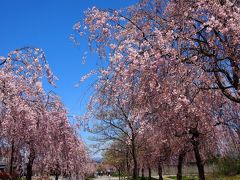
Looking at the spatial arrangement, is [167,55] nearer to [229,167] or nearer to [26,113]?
[26,113]

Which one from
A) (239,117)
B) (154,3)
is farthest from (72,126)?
(154,3)

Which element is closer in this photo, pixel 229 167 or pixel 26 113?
pixel 26 113

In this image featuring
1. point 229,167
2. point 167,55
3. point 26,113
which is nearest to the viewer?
point 167,55

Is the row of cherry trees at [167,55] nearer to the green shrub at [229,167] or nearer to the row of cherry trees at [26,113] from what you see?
the row of cherry trees at [26,113]

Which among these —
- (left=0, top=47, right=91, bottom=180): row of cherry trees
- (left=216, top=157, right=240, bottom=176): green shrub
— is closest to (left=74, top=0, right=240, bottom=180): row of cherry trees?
(left=0, top=47, right=91, bottom=180): row of cherry trees

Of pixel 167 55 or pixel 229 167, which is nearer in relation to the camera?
pixel 167 55

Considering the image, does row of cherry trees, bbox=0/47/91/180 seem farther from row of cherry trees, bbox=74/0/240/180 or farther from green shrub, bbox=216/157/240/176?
green shrub, bbox=216/157/240/176

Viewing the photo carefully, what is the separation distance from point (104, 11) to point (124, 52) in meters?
1.52

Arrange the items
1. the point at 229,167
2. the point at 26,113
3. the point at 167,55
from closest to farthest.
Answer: the point at 167,55 < the point at 26,113 < the point at 229,167

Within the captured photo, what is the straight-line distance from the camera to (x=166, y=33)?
24.3ft

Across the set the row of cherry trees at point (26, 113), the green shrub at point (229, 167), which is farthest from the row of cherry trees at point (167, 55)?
the green shrub at point (229, 167)

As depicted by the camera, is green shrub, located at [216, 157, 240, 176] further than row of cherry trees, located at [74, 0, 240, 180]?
Yes

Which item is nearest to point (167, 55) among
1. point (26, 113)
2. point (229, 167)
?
point (26, 113)

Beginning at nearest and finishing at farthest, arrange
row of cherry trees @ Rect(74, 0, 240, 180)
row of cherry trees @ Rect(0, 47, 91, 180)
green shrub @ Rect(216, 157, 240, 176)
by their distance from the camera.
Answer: row of cherry trees @ Rect(74, 0, 240, 180) → row of cherry trees @ Rect(0, 47, 91, 180) → green shrub @ Rect(216, 157, 240, 176)
